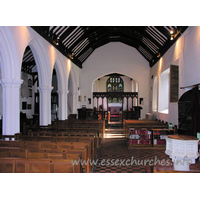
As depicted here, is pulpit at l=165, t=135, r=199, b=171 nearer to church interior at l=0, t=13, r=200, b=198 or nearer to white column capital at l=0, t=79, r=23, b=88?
church interior at l=0, t=13, r=200, b=198

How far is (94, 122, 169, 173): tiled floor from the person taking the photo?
5195 mm

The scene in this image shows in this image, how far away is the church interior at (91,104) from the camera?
13.6 ft

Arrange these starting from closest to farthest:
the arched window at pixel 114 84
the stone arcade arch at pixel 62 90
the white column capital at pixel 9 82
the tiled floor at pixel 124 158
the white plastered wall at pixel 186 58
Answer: the tiled floor at pixel 124 158 → the white column capital at pixel 9 82 → the white plastered wall at pixel 186 58 → the stone arcade arch at pixel 62 90 → the arched window at pixel 114 84

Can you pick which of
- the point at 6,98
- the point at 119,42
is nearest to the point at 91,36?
the point at 119,42

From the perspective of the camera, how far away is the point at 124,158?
634 cm

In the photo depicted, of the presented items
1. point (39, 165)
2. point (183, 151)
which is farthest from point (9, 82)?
point (183, 151)

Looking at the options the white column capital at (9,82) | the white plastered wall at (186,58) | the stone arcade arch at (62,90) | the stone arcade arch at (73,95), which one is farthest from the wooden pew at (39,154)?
the stone arcade arch at (73,95)

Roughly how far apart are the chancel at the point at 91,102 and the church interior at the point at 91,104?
0.05 ft

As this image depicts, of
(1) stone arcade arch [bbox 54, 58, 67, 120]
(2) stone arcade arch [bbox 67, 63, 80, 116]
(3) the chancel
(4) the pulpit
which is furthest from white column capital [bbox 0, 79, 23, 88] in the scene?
(2) stone arcade arch [bbox 67, 63, 80, 116]

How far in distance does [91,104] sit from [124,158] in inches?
414

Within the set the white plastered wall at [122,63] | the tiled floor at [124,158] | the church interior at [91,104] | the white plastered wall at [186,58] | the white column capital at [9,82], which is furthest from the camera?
the white plastered wall at [122,63]

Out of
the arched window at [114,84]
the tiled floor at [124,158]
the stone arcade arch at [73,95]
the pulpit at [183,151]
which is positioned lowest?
the tiled floor at [124,158]

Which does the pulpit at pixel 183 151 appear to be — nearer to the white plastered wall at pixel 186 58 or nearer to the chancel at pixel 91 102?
the chancel at pixel 91 102

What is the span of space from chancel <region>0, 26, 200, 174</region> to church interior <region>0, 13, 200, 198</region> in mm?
14
